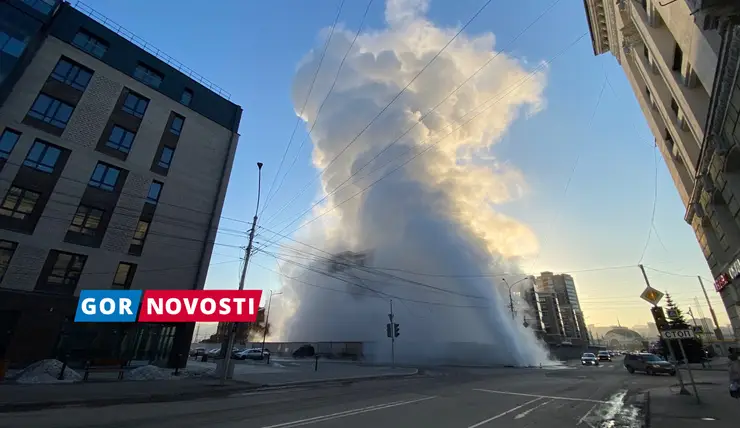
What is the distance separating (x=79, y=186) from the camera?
2175 centimetres

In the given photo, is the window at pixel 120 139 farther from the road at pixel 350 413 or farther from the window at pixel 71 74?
the road at pixel 350 413

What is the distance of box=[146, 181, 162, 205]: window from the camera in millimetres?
24925

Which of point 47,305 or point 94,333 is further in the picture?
point 94,333

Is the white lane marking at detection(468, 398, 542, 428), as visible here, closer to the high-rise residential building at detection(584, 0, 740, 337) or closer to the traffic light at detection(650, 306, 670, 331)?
the traffic light at detection(650, 306, 670, 331)

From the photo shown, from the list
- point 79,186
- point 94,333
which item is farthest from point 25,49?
point 94,333

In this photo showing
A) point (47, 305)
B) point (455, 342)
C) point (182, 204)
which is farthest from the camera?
point (455, 342)

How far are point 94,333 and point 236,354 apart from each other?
23.1 m

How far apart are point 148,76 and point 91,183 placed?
34.4 feet

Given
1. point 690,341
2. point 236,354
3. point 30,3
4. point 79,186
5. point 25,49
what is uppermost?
point 30,3

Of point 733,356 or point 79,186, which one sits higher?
point 79,186

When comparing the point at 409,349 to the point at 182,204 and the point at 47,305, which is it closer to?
the point at 182,204

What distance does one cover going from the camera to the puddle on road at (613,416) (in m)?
7.84

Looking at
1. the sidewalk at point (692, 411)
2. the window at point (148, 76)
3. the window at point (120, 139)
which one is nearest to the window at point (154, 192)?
the window at point (120, 139)

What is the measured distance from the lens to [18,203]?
19.6m
